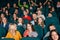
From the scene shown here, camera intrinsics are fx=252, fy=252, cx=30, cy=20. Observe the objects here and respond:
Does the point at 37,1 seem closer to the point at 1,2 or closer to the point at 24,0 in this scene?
the point at 24,0

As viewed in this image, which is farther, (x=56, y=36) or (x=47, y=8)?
(x=47, y=8)

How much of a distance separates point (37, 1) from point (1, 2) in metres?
1.45

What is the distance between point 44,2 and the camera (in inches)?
360

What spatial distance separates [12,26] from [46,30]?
2.78 feet

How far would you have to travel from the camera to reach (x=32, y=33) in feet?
16.5

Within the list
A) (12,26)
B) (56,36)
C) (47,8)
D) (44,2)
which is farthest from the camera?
(44,2)

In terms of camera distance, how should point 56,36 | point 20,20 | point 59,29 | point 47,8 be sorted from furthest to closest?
point 47,8 < point 20,20 < point 59,29 < point 56,36

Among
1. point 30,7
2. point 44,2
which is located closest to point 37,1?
point 44,2

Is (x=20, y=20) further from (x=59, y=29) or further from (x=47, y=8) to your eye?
(x=47, y=8)

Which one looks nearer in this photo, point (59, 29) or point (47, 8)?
point (59, 29)

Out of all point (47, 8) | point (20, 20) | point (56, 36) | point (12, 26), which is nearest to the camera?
point (56, 36)

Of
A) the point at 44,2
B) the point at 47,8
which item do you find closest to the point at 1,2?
the point at 44,2

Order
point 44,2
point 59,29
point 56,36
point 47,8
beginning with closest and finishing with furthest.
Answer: point 56,36 < point 59,29 < point 47,8 < point 44,2

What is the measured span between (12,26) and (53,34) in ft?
3.24
